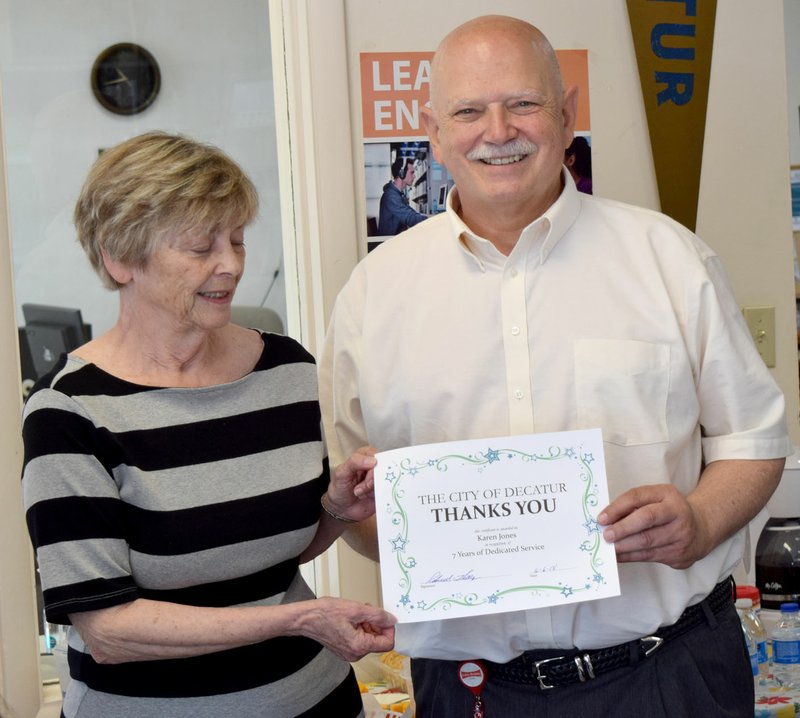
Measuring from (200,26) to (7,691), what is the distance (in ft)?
5.15

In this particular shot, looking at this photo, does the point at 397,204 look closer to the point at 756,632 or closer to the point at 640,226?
the point at 640,226

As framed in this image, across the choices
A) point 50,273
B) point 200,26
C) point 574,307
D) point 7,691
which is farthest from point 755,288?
point 7,691

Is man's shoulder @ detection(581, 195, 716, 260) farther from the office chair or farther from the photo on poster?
the office chair

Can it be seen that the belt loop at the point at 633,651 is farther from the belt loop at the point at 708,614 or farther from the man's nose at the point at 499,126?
the man's nose at the point at 499,126

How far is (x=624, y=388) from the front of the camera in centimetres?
146

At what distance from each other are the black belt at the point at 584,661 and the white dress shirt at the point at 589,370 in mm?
17

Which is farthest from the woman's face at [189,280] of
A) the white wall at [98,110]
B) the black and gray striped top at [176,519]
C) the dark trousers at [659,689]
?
the white wall at [98,110]

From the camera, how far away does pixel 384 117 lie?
2336 mm

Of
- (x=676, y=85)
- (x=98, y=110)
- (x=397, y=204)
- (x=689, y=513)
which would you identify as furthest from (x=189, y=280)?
(x=676, y=85)

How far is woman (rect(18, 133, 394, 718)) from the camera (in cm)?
131

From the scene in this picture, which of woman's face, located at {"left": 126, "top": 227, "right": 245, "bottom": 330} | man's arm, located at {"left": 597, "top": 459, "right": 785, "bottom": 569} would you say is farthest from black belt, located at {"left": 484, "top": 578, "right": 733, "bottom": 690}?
woman's face, located at {"left": 126, "top": 227, "right": 245, "bottom": 330}

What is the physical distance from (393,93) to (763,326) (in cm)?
103

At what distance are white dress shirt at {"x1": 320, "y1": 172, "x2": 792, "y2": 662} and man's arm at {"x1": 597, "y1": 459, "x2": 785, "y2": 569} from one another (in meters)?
0.03

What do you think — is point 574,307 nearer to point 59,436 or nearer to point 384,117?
point 59,436
